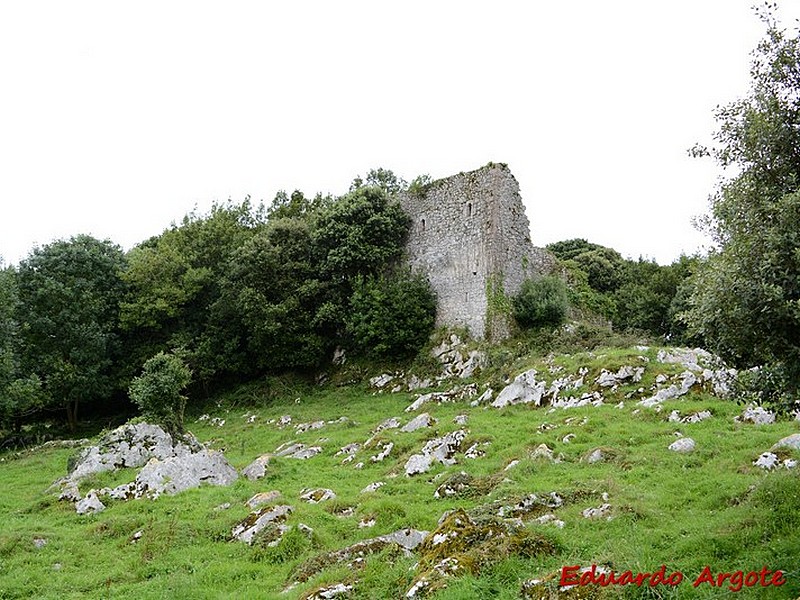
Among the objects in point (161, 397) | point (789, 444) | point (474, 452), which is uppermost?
point (161, 397)

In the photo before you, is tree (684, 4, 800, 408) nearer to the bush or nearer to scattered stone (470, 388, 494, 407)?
scattered stone (470, 388, 494, 407)

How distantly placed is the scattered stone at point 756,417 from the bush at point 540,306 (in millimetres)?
13743

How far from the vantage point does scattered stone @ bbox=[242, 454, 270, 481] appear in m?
17.3

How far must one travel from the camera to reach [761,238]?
8.91 m

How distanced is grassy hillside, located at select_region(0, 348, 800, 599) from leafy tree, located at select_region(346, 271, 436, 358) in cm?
932

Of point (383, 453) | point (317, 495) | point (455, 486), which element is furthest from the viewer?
point (383, 453)

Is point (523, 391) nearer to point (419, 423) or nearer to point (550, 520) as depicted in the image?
point (419, 423)

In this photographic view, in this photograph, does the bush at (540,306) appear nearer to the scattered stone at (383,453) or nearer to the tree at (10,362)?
the scattered stone at (383,453)

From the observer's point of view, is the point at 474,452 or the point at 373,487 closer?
the point at 373,487

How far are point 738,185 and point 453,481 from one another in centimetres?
845

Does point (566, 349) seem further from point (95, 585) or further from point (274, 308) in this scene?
point (95, 585)

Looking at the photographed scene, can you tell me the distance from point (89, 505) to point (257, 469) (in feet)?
14.1

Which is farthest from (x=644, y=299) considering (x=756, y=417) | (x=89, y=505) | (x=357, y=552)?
(x=89, y=505)

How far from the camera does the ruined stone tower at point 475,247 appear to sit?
2969cm
